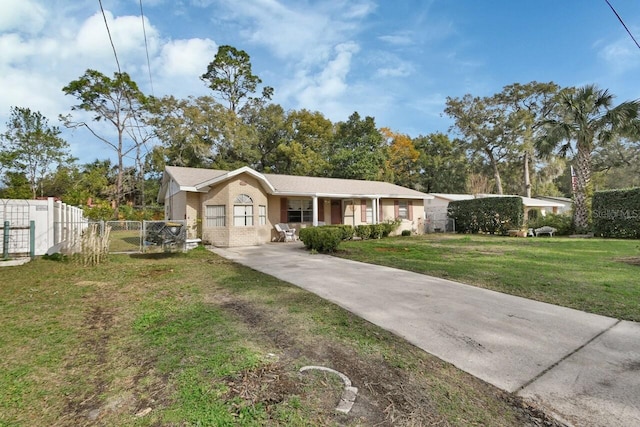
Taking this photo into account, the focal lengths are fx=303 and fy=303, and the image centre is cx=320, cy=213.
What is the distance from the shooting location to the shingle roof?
15.7 metres

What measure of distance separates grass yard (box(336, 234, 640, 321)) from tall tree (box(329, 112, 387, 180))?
60.7 feet

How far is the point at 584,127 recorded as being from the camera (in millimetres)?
17203

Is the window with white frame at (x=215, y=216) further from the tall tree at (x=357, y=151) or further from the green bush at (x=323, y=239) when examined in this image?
the tall tree at (x=357, y=151)

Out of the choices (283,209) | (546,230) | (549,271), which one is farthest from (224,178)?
(546,230)

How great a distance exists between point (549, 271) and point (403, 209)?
14057 mm

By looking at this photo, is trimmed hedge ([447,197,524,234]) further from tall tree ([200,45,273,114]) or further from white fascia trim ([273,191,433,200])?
tall tree ([200,45,273,114])

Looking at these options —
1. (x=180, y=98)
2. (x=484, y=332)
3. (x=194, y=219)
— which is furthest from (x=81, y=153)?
(x=484, y=332)

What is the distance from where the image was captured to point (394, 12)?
10055 millimetres

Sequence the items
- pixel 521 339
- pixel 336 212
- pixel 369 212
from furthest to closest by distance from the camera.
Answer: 1. pixel 369 212
2. pixel 336 212
3. pixel 521 339

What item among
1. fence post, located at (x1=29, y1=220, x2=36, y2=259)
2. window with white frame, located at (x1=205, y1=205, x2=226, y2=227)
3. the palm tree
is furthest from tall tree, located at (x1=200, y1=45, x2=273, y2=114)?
the palm tree

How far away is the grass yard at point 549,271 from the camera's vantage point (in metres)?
5.20

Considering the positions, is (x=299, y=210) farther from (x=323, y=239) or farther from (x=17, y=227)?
(x=17, y=227)

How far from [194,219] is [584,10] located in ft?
50.6

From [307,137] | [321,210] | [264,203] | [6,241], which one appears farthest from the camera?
[307,137]
